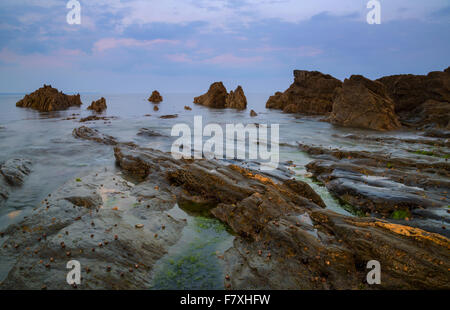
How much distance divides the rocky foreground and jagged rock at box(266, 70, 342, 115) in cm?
7742

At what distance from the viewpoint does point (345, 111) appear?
50.8 m

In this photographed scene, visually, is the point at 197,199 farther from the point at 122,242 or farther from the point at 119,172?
the point at 119,172

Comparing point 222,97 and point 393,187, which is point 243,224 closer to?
point 393,187

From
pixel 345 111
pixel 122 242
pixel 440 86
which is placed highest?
pixel 440 86

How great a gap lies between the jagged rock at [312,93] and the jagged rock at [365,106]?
30.1m

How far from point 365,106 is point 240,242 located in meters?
46.8

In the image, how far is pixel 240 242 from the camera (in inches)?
380

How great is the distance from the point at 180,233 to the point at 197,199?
318cm

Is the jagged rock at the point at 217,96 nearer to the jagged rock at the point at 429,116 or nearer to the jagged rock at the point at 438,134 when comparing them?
the jagged rock at the point at 429,116

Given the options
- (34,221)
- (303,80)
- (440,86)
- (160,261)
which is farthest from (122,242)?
(303,80)

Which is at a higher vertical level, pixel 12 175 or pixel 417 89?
pixel 417 89

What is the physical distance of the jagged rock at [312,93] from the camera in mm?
82938

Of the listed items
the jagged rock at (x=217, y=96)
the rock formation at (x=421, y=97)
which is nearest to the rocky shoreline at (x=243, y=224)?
the rock formation at (x=421, y=97)

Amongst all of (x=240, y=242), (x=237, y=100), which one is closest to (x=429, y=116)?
(x=240, y=242)
